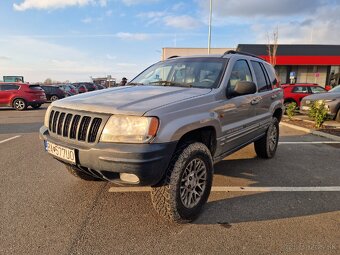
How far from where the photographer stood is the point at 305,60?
32.6 metres

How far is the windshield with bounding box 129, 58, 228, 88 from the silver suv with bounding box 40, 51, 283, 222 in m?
0.01

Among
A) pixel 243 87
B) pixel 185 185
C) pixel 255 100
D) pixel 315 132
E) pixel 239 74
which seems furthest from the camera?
pixel 315 132

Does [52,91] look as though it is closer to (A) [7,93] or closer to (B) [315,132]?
(A) [7,93]

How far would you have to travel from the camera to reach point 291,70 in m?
34.6

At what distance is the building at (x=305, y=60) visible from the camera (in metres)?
32.6

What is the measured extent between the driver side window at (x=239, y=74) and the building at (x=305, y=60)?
1132 inches

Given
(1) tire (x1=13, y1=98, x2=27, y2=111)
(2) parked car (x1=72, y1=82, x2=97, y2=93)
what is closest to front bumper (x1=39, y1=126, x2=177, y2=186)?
(1) tire (x1=13, y1=98, x2=27, y2=111)

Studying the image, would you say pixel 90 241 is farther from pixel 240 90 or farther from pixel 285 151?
pixel 285 151

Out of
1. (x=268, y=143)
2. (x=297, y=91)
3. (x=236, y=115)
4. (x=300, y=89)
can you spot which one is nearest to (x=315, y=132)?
(x=268, y=143)

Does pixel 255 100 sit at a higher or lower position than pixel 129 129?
higher

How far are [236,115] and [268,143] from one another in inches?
74.7

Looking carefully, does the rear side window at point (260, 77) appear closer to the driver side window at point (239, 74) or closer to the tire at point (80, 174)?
the driver side window at point (239, 74)

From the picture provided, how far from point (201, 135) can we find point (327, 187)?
88.1 inches

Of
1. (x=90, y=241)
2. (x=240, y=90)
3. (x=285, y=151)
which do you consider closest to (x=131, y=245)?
(x=90, y=241)
